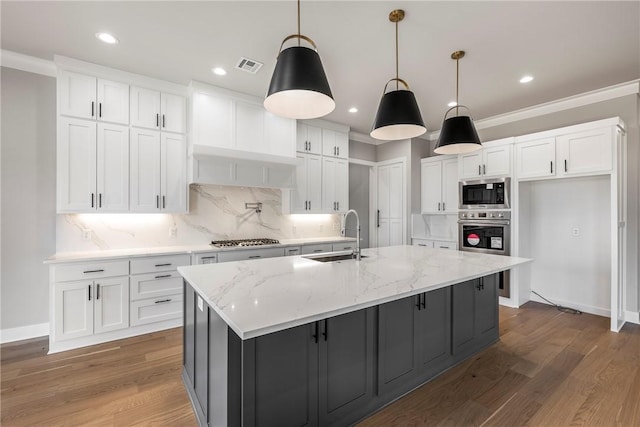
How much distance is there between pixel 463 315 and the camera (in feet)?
8.42

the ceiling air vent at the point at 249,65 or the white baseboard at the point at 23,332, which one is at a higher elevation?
the ceiling air vent at the point at 249,65

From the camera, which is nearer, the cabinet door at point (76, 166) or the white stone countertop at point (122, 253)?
the white stone countertop at point (122, 253)

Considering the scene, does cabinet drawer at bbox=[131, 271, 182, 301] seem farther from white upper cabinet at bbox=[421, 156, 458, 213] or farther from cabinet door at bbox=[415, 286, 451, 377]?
white upper cabinet at bbox=[421, 156, 458, 213]

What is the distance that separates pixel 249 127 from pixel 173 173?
3.80 ft

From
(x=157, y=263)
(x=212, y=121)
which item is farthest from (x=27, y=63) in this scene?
(x=157, y=263)

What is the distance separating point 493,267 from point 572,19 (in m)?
2.09

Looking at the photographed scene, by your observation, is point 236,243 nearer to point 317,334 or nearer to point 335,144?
point 335,144

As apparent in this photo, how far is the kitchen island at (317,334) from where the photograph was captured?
138 centimetres

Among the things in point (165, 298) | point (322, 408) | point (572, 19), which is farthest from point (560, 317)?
point (165, 298)

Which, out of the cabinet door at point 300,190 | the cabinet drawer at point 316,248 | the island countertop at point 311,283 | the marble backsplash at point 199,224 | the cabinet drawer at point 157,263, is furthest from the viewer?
the cabinet door at point 300,190

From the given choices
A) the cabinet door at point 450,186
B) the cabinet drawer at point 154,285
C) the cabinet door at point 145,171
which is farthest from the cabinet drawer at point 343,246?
the cabinet door at point 145,171

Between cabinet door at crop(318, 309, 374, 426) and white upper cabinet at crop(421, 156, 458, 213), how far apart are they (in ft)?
12.3

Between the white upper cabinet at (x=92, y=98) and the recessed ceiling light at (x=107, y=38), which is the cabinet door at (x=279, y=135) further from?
the recessed ceiling light at (x=107, y=38)

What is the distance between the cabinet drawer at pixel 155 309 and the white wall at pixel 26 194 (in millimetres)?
972
